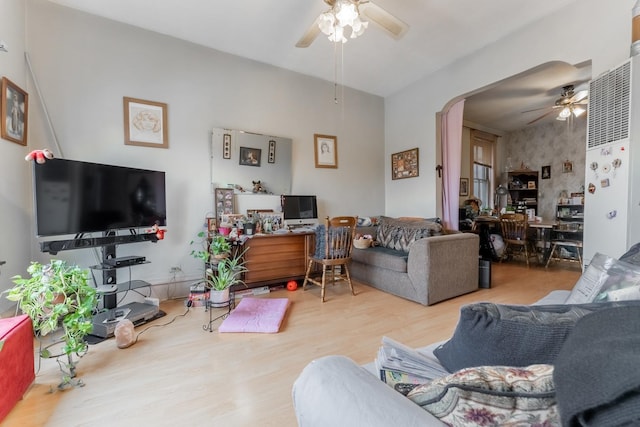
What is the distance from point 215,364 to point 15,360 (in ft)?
3.18

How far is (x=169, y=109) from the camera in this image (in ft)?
9.64

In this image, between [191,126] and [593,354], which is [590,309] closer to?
[593,354]

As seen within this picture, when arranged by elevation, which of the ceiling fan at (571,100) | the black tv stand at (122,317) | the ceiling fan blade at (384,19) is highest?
the ceiling fan at (571,100)

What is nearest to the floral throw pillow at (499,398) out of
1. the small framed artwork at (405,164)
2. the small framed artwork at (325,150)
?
the small framed artwork at (325,150)

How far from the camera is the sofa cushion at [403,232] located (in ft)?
9.98

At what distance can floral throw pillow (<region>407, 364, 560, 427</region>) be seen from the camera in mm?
464

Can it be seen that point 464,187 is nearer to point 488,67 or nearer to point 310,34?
point 488,67

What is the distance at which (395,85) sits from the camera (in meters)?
4.12

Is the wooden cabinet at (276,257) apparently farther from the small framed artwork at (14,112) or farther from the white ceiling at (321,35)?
the white ceiling at (321,35)

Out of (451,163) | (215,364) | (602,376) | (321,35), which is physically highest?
(321,35)

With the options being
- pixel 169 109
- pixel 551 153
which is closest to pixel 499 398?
pixel 169 109

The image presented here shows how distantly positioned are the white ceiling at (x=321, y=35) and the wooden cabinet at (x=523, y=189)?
8.63 ft

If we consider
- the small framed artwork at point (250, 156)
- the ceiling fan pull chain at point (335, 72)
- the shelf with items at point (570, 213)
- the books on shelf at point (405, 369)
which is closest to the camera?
the books on shelf at point (405, 369)

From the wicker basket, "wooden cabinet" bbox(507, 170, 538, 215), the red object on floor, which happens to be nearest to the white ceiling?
the wicker basket
